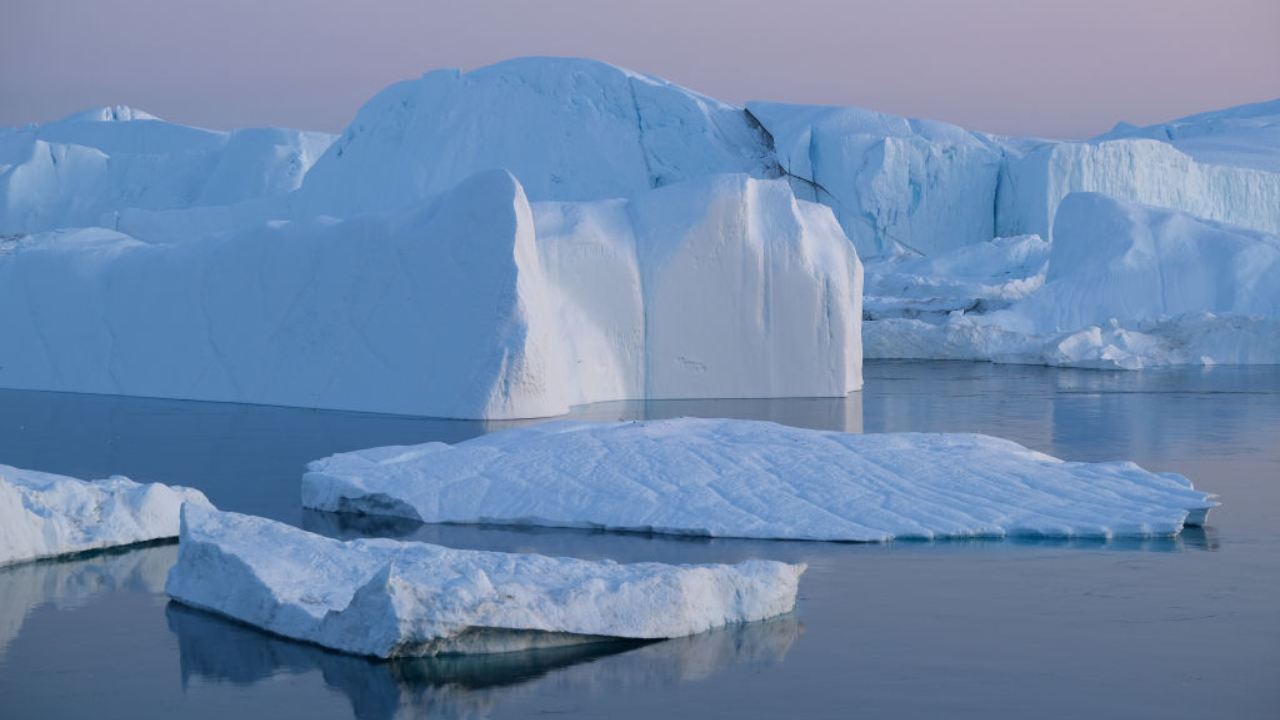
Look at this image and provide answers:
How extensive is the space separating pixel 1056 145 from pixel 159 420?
24.5 m

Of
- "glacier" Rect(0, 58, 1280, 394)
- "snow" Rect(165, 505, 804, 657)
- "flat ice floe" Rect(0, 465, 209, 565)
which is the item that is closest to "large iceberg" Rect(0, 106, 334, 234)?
"glacier" Rect(0, 58, 1280, 394)

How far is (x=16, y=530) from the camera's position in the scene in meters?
6.50

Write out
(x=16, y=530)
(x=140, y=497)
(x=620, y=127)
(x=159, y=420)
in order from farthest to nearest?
(x=620, y=127)
(x=159, y=420)
(x=140, y=497)
(x=16, y=530)

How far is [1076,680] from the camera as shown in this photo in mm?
4629

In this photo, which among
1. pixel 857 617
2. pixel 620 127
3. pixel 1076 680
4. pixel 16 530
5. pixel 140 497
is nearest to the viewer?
pixel 1076 680

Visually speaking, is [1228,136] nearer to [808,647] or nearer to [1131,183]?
[1131,183]

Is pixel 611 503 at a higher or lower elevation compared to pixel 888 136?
lower

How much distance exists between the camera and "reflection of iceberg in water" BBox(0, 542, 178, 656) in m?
5.77

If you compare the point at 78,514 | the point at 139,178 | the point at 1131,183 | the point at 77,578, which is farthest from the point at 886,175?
the point at 77,578

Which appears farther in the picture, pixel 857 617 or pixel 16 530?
pixel 16 530

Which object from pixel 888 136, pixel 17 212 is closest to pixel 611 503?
Answer: pixel 888 136

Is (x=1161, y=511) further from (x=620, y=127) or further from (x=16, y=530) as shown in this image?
(x=620, y=127)

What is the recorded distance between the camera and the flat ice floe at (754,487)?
7.19 m

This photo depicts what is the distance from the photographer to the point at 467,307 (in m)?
12.8
